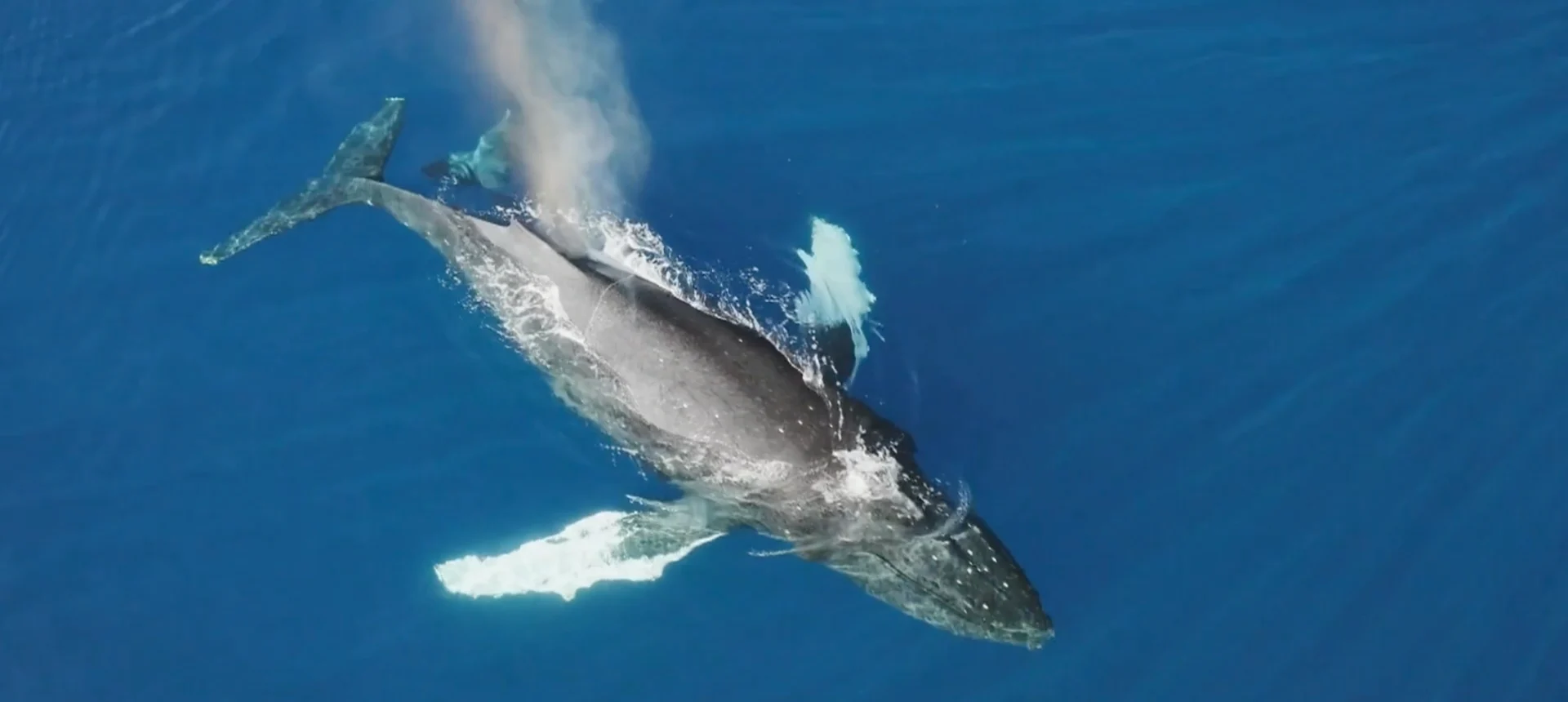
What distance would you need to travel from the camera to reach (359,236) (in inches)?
603

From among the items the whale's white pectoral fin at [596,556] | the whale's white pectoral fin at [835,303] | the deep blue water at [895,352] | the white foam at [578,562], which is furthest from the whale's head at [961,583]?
the whale's white pectoral fin at [835,303]

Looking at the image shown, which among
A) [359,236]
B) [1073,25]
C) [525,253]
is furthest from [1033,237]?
[359,236]

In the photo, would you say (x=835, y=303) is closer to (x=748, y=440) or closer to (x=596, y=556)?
(x=748, y=440)

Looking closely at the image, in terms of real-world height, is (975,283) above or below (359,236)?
above

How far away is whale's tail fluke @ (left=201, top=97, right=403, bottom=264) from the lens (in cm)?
1507

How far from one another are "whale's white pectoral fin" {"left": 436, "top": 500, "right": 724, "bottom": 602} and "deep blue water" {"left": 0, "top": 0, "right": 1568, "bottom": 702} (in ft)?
0.99

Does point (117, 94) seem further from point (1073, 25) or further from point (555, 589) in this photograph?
point (1073, 25)

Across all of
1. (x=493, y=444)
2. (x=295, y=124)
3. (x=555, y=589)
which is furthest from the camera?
(x=295, y=124)

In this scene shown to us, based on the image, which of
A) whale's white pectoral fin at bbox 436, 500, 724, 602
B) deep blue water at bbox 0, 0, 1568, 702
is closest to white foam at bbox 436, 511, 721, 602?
whale's white pectoral fin at bbox 436, 500, 724, 602

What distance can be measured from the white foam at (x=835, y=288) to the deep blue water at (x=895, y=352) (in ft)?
0.78

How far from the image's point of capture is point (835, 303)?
47.3 feet

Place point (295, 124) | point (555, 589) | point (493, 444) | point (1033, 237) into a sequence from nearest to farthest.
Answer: point (555, 589)
point (493, 444)
point (1033, 237)
point (295, 124)

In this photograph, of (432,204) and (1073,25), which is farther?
(1073,25)

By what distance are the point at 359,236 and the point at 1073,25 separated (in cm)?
978
